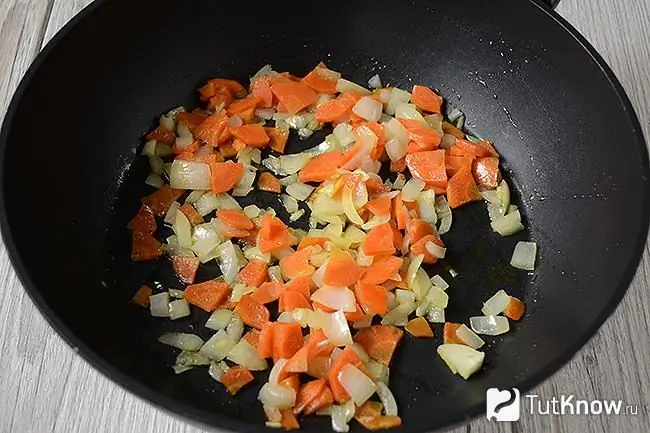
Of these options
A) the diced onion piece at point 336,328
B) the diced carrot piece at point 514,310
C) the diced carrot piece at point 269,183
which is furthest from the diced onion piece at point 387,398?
the diced carrot piece at point 269,183

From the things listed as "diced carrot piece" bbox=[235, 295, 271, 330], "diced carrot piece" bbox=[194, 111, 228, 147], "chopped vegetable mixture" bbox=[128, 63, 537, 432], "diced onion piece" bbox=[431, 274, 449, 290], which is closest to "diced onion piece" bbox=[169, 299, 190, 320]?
"chopped vegetable mixture" bbox=[128, 63, 537, 432]

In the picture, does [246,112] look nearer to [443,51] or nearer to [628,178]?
[443,51]

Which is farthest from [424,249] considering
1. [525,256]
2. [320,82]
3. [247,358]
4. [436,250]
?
[320,82]

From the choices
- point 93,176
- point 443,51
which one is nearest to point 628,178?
point 443,51

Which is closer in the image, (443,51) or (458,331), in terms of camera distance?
(458,331)

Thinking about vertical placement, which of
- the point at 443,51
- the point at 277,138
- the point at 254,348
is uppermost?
the point at 443,51
